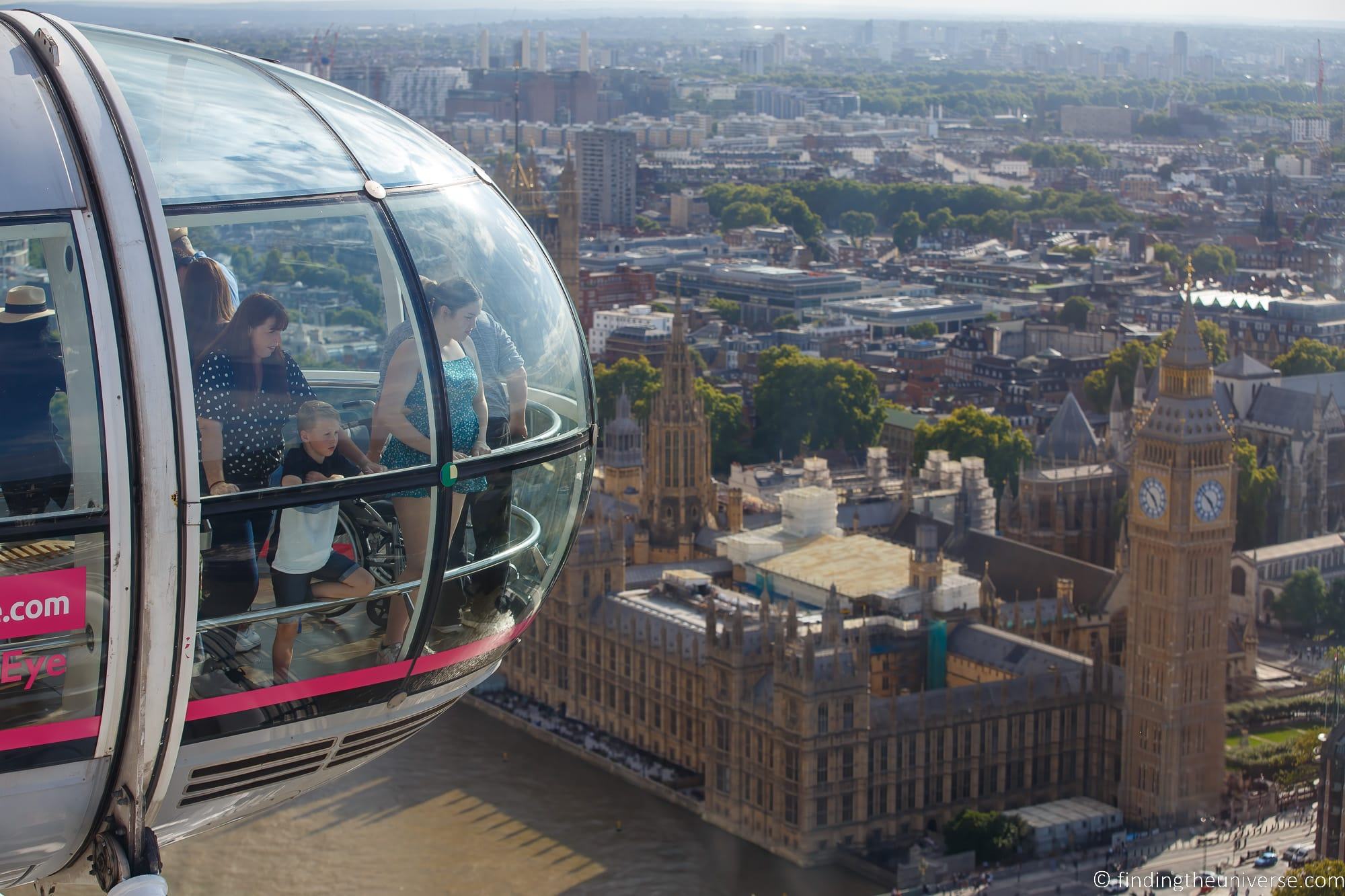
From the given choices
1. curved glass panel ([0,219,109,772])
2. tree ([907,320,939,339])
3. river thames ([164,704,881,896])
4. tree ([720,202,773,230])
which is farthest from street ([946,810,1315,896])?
tree ([720,202,773,230])

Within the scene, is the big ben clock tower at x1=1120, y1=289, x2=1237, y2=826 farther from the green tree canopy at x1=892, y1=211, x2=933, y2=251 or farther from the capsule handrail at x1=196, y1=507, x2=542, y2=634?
the green tree canopy at x1=892, y1=211, x2=933, y2=251

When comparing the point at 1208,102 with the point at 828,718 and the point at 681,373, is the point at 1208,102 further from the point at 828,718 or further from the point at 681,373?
the point at 828,718

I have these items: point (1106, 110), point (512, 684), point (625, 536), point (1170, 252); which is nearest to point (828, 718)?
point (512, 684)

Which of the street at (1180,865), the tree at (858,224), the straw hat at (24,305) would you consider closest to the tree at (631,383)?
the street at (1180,865)

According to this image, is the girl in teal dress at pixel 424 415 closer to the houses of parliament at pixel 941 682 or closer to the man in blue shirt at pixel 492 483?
the man in blue shirt at pixel 492 483

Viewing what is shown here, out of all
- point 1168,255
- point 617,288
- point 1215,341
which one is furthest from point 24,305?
point 1168,255
